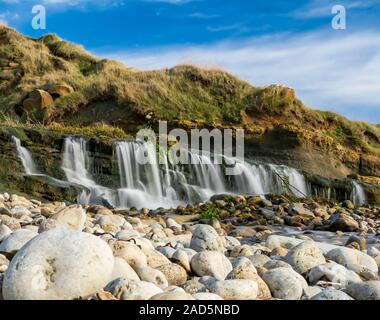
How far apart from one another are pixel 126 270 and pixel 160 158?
11.6 meters

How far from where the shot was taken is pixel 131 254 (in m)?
3.44

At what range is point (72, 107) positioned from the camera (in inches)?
907

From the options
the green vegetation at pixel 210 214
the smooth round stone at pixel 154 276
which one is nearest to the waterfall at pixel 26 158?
the green vegetation at pixel 210 214

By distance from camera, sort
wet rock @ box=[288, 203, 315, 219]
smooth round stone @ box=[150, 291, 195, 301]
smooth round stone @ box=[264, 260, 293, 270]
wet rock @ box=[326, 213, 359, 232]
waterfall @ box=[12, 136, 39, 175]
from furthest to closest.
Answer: waterfall @ box=[12, 136, 39, 175], wet rock @ box=[288, 203, 315, 219], wet rock @ box=[326, 213, 359, 232], smooth round stone @ box=[264, 260, 293, 270], smooth round stone @ box=[150, 291, 195, 301]

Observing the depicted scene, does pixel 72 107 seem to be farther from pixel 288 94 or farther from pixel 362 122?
pixel 362 122

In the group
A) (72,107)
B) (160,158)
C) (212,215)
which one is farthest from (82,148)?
(72,107)

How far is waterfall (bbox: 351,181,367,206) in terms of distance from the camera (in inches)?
662

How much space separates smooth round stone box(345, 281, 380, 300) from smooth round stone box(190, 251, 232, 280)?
33.6 inches

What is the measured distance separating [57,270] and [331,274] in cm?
213

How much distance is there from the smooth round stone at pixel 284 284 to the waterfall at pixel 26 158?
1003 cm

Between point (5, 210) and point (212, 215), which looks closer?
point (5, 210)

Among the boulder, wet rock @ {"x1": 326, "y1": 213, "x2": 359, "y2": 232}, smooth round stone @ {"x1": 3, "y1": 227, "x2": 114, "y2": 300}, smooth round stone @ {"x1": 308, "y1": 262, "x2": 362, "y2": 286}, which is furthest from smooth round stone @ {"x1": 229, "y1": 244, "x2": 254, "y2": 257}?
the boulder

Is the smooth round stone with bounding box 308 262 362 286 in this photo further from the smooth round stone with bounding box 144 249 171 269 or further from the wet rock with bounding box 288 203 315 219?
the wet rock with bounding box 288 203 315 219

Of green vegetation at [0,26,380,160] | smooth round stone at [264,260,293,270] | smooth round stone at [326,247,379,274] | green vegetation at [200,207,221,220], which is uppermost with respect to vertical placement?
green vegetation at [0,26,380,160]
